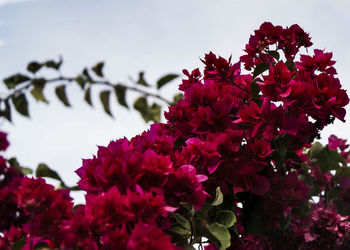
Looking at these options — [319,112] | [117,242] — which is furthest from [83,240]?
[319,112]

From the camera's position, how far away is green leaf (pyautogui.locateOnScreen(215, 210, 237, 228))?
4.22 feet

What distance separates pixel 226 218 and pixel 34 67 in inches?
32.2

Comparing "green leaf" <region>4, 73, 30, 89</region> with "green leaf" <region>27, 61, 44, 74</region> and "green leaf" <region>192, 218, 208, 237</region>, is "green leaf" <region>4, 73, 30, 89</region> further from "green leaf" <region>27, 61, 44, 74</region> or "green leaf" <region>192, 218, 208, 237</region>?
"green leaf" <region>192, 218, 208, 237</region>

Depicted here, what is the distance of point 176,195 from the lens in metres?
1.22

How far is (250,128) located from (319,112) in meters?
0.25

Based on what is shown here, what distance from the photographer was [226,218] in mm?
1308

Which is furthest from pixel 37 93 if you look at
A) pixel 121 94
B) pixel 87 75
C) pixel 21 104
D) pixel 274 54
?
pixel 274 54

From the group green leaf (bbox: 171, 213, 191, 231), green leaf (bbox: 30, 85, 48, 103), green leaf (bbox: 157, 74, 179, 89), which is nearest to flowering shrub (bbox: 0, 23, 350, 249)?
green leaf (bbox: 171, 213, 191, 231)

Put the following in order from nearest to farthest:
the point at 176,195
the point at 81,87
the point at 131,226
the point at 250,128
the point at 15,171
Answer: the point at 131,226 < the point at 176,195 < the point at 250,128 < the point at 81,87 < the point at 15,171

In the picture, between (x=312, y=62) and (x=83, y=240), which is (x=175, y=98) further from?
(x=83, y=240)

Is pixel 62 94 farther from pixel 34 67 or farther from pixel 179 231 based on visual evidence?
pixel 179 231

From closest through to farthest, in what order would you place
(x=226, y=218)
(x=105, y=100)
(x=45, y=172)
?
(x=226, y=218) → (x=105, y=100) → (x=45, y=172)

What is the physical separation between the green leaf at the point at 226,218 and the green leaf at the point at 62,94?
0.63 m

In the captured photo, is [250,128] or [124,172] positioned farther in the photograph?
[250,128]
